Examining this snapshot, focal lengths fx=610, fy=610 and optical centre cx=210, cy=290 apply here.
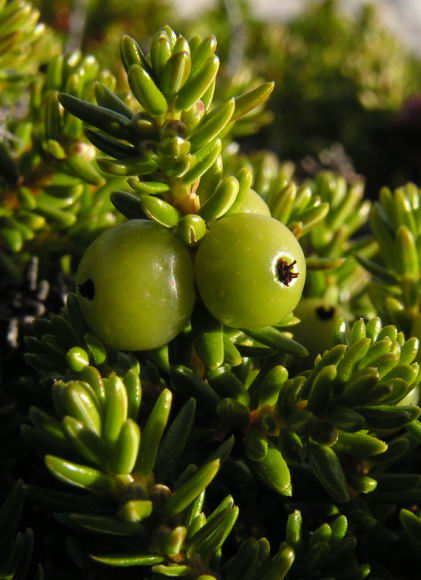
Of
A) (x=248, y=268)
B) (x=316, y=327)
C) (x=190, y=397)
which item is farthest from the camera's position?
(x=316, y=327)

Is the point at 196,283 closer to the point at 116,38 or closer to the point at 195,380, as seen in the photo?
the point at 195,380

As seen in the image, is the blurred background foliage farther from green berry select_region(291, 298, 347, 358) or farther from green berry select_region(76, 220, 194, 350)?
green berry select_region(76, 220, 194, 350)

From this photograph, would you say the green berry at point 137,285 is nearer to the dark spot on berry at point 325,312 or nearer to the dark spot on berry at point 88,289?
the dark spot on berry at point 88,289

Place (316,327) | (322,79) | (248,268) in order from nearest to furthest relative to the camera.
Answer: (248,268)
(316,327)
(322,79)

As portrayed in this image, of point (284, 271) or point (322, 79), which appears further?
point (322, 79)

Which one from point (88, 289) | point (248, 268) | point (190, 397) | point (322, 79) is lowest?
point (322, 79)

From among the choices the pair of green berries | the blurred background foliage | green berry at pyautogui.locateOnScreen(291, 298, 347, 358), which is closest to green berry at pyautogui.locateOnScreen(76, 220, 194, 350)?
the pair of green berries

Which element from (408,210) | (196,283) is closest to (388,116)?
(408,210)

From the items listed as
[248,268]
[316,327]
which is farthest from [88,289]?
[316,327]

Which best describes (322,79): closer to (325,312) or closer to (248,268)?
(325,312)
